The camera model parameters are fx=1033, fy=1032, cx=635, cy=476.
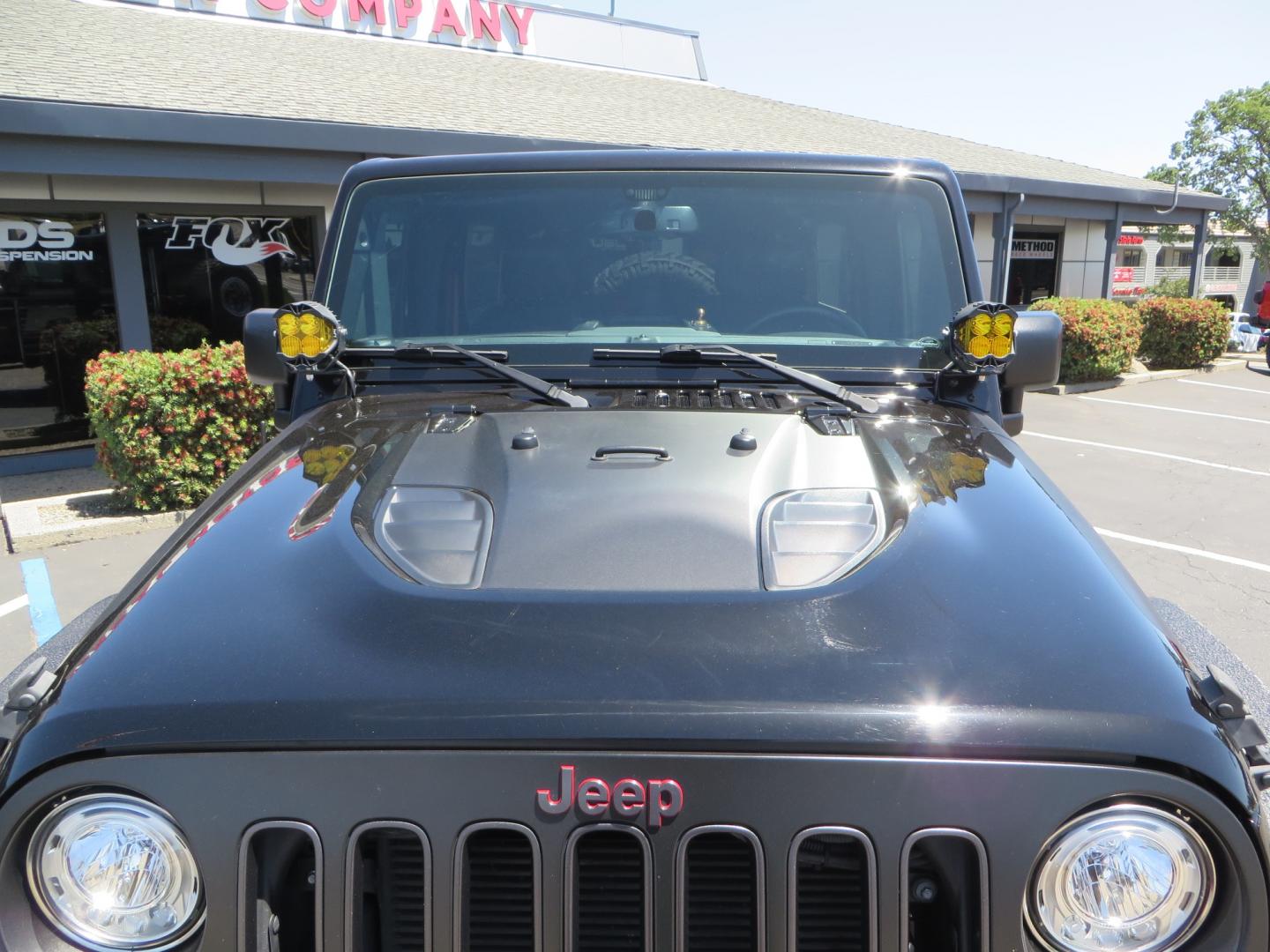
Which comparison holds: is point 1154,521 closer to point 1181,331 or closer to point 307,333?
point 307,333

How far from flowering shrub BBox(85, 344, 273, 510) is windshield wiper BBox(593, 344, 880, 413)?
600 cm

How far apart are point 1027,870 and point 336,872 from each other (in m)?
0.83

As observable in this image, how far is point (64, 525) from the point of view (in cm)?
738

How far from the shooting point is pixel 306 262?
11.2 metres

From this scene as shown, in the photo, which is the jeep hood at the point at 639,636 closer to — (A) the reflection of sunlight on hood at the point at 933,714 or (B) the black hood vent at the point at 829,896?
(A) the reflection of sunlight on hood at the point at 933,714

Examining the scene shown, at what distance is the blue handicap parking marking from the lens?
5188mm

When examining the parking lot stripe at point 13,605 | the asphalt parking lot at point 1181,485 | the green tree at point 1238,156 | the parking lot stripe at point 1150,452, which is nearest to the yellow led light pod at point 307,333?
the parking lot stripe at point 13,605

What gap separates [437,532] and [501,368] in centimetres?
78

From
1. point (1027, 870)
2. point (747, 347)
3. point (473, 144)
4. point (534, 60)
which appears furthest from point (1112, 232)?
point (1027, 870)

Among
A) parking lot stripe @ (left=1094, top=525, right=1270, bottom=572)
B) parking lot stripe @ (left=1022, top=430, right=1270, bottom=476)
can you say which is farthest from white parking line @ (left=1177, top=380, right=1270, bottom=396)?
parking lot stripe @ (left=1094, top=525, right=1270, bottom=572)

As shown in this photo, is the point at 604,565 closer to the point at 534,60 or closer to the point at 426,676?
the point at 426,676

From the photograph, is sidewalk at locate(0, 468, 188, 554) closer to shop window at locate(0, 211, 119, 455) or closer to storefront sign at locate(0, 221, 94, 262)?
shop window at locate(0, 211, 119, 455)


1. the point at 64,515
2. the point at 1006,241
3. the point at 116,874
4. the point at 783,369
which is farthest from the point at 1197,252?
the point at 116,874

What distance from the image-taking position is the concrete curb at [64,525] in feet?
22.9
